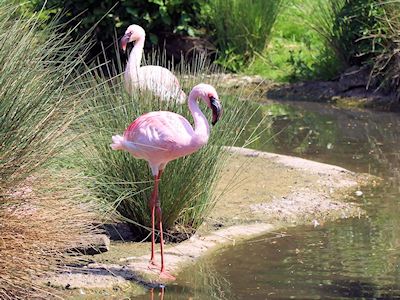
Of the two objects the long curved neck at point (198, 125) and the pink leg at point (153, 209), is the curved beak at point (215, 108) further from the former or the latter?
the pink leg at point (153, 209)

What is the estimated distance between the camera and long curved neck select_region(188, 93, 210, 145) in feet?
19.3

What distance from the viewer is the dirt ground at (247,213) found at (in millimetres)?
5613

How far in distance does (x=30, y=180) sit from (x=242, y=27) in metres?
9.45

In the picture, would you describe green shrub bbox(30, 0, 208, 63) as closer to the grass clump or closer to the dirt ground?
the dirt ground

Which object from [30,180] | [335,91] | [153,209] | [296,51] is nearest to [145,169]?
[153,209]

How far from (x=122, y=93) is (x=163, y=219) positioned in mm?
877

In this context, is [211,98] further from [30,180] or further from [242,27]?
[242,27]

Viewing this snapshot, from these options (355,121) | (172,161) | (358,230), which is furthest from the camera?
(355,121)

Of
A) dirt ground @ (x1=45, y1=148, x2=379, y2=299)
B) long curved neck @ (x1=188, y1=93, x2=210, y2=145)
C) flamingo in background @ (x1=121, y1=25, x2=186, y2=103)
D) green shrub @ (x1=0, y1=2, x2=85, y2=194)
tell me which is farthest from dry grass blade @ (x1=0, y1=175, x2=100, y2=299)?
flamingo in background @ (x1=121, y1=25, x2=186, y2=103)

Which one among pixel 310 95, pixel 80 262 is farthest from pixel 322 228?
pixel 310 95

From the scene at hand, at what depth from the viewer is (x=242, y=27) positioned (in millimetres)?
14086

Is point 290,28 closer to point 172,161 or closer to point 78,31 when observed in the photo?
point 78,31

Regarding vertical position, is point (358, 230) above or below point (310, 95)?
above

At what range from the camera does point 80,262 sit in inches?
213
